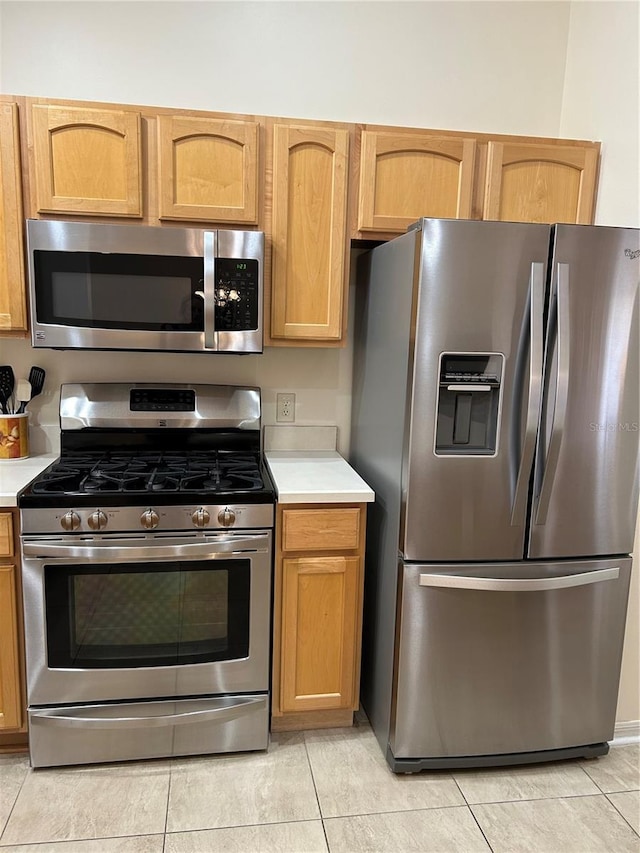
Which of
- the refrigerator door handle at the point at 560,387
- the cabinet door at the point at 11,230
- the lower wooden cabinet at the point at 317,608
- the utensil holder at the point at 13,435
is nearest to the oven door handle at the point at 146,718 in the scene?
the lower wooden cabinet at the point at 317,608

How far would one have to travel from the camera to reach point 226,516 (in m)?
1.91

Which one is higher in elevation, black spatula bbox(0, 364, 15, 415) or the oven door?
black spatula bbox(0, 364, 15, 415)

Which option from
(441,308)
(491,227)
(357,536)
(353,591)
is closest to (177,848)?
(353,591)

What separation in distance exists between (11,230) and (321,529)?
4.76 feet

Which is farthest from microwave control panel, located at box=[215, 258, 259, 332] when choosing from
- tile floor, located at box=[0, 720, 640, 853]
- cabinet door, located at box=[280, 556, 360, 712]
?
tile floor, located at box=[0, 720, 640, 853]

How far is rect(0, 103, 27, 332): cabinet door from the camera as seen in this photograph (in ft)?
6.36

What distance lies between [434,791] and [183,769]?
83 cm

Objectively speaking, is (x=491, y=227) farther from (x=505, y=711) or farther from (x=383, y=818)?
(x=383, y=818)

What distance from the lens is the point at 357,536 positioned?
2027 millimetres

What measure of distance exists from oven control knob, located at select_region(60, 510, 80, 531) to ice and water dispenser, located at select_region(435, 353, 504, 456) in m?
1.13

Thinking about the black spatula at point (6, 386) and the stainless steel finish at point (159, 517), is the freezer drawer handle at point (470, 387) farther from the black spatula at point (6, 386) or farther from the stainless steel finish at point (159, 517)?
the black spatula at point (6, 386)

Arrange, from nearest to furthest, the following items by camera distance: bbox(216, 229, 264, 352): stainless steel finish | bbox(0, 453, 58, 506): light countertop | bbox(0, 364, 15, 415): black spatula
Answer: bbox(0, 453, 58, 506): light countertop → bbox(216, 229, 264, 352): stainless steel finish → bbox(0, 364, 15, 415): black spatula

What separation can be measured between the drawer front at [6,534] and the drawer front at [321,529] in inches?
33.5

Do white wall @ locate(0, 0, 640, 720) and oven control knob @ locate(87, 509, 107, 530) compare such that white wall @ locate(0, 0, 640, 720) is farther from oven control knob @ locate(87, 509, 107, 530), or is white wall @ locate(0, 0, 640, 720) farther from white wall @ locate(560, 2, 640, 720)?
oven control knob @ locate(87, 509, 107, 530)
